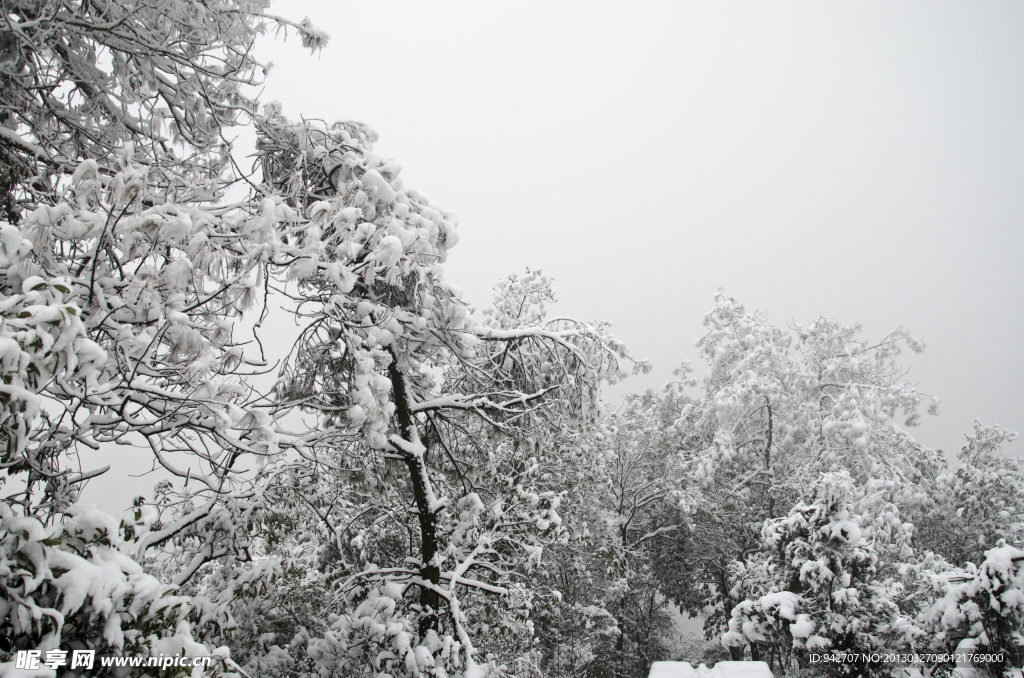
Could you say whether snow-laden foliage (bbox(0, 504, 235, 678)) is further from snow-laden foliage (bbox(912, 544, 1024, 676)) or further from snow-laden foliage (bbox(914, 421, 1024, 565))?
snow-laden foliage (bbox(914, 421, 1024, 565))

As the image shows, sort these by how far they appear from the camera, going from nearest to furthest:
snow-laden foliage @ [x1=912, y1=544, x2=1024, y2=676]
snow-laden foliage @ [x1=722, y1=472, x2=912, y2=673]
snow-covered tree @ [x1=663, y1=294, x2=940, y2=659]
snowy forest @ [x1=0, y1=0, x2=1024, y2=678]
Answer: snowy forest @ [x1=0, y1=0, x2=1024, y2=678] < snow-laden foliage @ [x1=912, y1=544, x2=1024, y2=676] < snow-laden foliage @ [x1=722, y1=472, x2=912, y2=673] < snow-covered tree @ [x1=663, y1=294, x2=940, y2=659]

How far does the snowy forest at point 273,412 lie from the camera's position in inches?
93.7

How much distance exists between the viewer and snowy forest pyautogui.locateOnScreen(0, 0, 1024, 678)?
2379mm

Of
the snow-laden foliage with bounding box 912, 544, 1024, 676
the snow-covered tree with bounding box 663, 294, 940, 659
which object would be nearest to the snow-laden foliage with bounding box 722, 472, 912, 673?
the snow-laden foliage with bounding box 912, 544, 1024, 676

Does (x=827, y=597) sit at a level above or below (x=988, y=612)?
above

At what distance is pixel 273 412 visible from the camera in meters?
3.60

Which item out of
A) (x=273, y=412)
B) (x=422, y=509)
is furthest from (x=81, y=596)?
(x=422, y=509)

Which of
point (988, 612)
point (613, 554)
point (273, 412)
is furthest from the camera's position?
point (613, 554)

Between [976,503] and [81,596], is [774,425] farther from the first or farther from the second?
[81,596]

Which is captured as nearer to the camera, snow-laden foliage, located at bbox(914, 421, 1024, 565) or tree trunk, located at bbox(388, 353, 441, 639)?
tree trunk, located at bbox(388, 353, 441, 639)

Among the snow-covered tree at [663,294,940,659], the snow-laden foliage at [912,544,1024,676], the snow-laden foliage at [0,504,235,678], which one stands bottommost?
the snow-laden foliage at [912,544,1024,676]

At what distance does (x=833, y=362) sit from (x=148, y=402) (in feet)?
51.5

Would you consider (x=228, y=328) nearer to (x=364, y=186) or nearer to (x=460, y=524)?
(x=364, y=186)

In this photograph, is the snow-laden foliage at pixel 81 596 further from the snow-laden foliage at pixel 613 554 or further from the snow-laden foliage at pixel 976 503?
the snow-laden foliage at pixel 976 503
